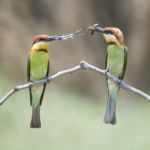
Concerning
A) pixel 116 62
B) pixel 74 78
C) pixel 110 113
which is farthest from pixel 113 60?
pixel 74 78

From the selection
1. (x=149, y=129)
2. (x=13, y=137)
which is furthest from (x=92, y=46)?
(x=13, y=137)

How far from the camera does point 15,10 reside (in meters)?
5.66

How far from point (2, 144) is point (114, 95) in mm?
2483

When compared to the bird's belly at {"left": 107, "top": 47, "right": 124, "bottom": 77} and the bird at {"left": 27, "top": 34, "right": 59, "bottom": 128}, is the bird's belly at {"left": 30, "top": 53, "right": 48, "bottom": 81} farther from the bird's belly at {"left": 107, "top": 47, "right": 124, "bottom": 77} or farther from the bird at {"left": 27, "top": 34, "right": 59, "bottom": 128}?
the bird's belly at {"left": 107, "top": 47, "right": 124, "bottom": 77}

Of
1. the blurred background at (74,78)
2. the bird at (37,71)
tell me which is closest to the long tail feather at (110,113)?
the bird at (37,71)

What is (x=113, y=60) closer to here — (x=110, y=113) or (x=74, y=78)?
(x=110, y=113)

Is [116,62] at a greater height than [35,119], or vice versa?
[116,62]

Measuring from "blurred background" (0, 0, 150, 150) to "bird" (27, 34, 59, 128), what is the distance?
2.43 m

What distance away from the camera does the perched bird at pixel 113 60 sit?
5.64ft

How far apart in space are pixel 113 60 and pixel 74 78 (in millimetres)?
3974

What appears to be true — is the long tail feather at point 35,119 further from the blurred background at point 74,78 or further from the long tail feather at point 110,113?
the blurred background at point 74,78

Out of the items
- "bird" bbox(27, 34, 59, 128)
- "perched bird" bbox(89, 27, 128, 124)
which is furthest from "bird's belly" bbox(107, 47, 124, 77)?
"bird" bbox(27, 34, 59, 128)

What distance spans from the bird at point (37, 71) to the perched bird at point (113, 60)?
0.15 m

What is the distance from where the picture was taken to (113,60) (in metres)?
1.82
